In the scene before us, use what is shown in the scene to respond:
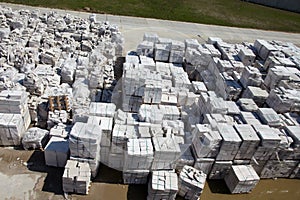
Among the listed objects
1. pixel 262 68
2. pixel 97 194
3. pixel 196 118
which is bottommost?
pixel 97 194

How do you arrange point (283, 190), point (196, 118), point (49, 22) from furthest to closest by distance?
1. point (49, 22)
2. point (196, 118)
3. point (283, 190)

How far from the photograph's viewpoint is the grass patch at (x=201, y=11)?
2809cm

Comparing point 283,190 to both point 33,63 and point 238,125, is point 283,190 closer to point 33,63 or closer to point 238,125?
point 238,125

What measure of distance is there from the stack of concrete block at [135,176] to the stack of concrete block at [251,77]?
7572 mm

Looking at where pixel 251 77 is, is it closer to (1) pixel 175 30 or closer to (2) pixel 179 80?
(2) pixel 179 80

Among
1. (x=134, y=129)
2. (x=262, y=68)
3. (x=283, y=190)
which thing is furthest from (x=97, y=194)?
(x=262, y=68)

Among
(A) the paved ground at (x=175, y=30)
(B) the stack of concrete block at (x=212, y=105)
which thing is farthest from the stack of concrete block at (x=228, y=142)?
(A) the paved ground at (x=175, y=30)

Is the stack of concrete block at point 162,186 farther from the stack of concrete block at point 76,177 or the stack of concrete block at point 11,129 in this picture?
the stack of concrete block at point 11,129

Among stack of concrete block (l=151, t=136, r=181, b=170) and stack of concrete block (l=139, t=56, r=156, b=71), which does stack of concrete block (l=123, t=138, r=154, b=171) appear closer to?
stack of concrete block (l=151, t=136, r=181, b=170)

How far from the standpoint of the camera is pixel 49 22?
19.7m

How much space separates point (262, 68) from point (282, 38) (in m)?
15.5

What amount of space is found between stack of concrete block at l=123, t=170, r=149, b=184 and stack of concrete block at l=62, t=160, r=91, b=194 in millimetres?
1382

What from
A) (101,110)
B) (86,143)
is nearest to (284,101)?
(101,110)

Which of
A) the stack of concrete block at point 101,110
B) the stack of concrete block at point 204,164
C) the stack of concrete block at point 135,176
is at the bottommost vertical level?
the stack of concrete block at point 135,176
